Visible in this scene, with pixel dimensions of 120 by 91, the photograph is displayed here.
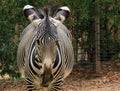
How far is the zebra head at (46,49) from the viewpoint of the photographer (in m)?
5.10

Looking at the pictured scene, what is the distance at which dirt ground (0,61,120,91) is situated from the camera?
10.3 meters

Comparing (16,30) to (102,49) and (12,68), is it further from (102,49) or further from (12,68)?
(102,49)

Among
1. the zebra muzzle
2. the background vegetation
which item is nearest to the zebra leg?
the zebra muzzle

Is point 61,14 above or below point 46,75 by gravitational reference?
Answer: above

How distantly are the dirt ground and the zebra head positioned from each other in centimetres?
434

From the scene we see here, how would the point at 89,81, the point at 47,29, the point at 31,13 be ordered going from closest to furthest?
the point at 47,29 → the point at 31,13 → the point at 89,81

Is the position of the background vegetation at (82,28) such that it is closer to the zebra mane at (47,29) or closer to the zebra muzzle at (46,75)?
the zebra mane at (47,29)

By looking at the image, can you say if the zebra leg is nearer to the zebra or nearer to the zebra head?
the zebra

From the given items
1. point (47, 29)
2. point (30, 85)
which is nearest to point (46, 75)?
point (47, 29)

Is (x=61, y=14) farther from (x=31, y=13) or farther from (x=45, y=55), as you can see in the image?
(x=45, y=55)

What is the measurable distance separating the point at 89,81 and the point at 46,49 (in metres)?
6.30

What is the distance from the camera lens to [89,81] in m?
11.3

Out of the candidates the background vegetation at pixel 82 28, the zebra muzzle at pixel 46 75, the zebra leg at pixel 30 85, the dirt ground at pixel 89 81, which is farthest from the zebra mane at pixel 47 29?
the background vegetation at pixel 82 28

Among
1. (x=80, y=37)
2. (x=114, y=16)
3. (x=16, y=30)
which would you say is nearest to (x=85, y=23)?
(x=80, y=37)
